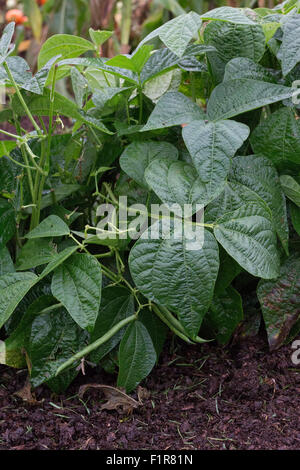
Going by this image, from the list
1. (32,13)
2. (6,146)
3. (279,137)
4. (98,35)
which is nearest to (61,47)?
(98,35)

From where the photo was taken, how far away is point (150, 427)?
2.62 feet

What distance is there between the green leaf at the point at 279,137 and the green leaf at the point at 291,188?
0.03 m

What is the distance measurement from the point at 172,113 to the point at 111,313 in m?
0.35

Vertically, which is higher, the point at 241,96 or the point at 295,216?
the point at 241,96

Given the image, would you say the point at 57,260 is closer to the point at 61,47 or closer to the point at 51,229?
the point at 51,229

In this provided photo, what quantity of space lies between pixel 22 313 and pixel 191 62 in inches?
21.3

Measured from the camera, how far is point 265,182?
88 cm

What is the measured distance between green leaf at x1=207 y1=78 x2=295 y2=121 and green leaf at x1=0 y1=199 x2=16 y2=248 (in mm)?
400

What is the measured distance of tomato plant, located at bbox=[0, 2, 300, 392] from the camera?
774 mm

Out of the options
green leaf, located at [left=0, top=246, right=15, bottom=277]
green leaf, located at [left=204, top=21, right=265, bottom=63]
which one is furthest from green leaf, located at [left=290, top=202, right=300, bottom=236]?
green leaf, located at [left=0, top=246, right=15, bottom=277]

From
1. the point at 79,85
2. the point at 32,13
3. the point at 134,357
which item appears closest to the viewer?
the point at 134,357

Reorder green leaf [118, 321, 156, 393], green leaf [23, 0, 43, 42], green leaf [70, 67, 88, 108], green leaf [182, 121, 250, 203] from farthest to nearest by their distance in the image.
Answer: green leaf [23, 0, 43, 42], green leaf [70, 67, 88, 108], green leaf [118, 321, 156, 393], green leaf [182, 121, 250, 203]

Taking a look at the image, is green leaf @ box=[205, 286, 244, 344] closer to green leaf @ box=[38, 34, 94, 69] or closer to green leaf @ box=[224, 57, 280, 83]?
green leaf @ box=[224, 57, 280, 83]
